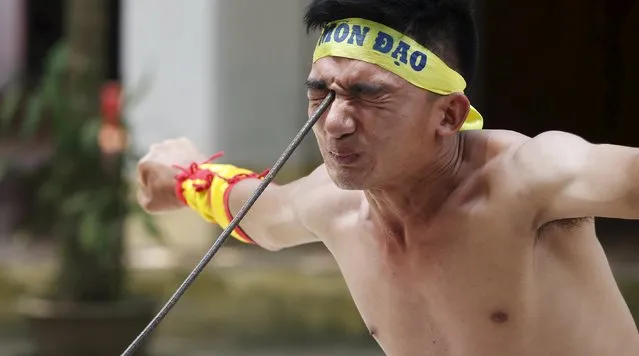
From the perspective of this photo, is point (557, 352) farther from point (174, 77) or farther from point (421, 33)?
point (174, 77)

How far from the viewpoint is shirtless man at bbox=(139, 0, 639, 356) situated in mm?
943

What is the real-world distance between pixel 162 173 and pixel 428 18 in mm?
517

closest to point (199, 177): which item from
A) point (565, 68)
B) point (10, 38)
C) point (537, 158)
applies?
point (537, 158)

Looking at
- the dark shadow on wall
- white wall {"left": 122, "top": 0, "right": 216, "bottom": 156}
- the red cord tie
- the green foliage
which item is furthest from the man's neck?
the green foliage

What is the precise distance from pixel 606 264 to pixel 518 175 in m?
0.16

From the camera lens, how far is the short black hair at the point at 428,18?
949 mm

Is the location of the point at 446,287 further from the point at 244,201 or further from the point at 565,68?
the point at 565,68

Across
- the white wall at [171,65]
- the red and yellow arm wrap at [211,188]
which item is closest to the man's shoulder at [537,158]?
the red and yellow arm wrap at [211,188]

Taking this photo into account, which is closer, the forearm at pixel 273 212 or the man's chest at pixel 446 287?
the man's chest at pixel 446 287

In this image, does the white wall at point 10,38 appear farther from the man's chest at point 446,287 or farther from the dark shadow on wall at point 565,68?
the man's chest at point 446,287

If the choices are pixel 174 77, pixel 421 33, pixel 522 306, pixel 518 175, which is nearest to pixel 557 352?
pixel 522 306

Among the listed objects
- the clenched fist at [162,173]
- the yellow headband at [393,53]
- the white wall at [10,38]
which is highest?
the yellow headband at [393,53]

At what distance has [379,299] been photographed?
1087mm

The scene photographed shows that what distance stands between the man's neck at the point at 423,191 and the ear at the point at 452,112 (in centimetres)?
2
